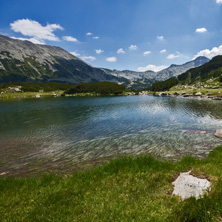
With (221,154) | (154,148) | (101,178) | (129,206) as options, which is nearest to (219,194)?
(129,206)

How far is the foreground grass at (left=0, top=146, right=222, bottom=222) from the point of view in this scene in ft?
18.3

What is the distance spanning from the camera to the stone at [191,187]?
6711 mm

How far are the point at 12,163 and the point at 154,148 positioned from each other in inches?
759

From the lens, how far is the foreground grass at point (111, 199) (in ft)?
18.3

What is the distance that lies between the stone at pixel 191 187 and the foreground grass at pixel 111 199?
344 mm

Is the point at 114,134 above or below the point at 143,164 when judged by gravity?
below

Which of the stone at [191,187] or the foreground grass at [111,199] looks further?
the stone at [191,187]

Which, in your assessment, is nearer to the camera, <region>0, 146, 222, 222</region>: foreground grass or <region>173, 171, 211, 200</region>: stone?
<region>0, 146, 222, 222</region>: foreground grass

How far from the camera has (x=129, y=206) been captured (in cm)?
623

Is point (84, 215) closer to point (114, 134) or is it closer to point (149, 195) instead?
point (149, 195)

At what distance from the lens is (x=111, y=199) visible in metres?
7.10

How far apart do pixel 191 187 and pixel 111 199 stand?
459 centimetres

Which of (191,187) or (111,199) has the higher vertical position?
(191,187)

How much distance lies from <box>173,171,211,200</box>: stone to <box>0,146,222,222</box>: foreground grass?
34 cm
